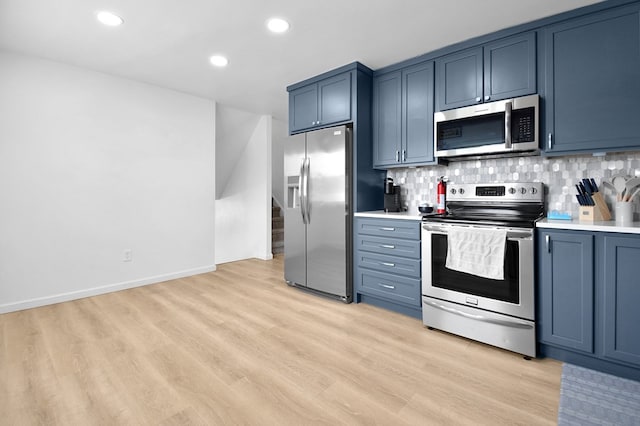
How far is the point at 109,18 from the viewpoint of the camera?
2.44 metres

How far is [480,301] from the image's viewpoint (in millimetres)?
2330

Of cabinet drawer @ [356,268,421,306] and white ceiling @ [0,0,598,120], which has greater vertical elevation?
white ceiling @ [0,0,598,120]

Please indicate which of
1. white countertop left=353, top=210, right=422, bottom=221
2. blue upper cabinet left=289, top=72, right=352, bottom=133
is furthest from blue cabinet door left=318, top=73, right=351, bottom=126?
white countertop left=353, top=210, right=422, bottom=221

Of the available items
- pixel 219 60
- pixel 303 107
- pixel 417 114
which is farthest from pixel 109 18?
pixel 417 114

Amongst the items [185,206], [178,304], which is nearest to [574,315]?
[178,304]

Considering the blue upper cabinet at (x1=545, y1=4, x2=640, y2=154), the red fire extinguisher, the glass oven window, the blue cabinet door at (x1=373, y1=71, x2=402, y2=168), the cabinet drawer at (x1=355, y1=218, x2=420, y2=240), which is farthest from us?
the blue cabinet door at (x1=373, y1=71, x2=402, y2=168)

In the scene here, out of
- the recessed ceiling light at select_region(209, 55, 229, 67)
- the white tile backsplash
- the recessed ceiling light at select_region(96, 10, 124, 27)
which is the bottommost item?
the white tile backsplash

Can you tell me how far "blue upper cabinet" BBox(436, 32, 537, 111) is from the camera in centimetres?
243

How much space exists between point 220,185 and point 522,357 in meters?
5.39

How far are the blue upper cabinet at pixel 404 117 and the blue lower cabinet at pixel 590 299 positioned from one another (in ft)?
4.24

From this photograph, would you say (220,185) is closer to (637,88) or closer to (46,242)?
(46,242)

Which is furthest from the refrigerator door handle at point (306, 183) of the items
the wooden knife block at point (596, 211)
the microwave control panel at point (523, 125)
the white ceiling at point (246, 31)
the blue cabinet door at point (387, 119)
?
the wooden knife block at point (596, 211)

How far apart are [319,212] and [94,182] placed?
251cm

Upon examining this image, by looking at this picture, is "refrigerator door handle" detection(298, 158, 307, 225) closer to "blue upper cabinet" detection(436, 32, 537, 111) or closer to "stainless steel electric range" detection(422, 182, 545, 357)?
"stainless steel electric range" detection(422, 182, 545, 357)
